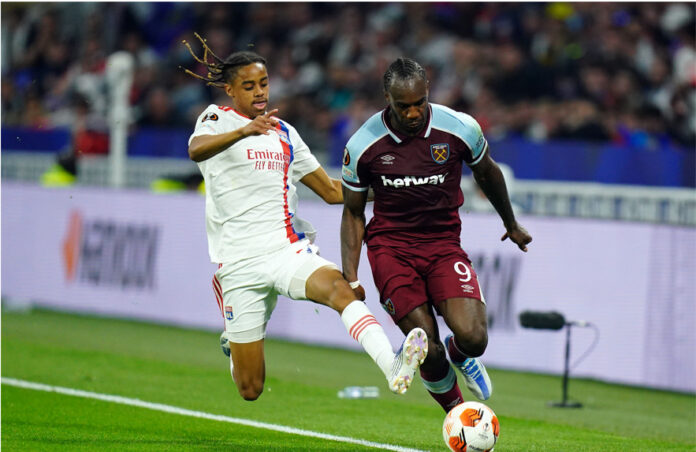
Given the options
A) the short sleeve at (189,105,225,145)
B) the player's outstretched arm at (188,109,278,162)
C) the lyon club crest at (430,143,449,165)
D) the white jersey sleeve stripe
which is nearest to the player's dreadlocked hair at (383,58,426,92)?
the lyon club crest at (430,143,449,165)

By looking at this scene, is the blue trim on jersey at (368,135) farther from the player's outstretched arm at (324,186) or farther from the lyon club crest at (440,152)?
the player's outstretched arm at (324,186)

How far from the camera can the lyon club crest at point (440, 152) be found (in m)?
7.55

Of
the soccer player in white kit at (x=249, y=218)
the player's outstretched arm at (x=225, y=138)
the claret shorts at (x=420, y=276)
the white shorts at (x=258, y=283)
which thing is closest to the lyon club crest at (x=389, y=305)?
the claret shorts at (x=420, y=276)

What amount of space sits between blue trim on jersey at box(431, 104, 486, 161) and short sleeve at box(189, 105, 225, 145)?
139cm

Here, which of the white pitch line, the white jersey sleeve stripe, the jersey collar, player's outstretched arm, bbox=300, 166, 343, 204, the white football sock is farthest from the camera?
the white pitch line

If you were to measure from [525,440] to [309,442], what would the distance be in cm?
152

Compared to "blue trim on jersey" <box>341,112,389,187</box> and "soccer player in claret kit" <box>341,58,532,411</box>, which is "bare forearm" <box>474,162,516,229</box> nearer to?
"soccer player in claret kit" <box>341,58,532,411</box>

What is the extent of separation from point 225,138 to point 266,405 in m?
3.42

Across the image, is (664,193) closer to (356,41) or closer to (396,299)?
(396,299)

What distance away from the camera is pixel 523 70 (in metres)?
16.9

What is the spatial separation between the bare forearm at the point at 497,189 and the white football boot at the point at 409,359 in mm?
1316

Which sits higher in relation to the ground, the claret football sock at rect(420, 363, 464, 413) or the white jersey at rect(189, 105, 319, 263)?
the white jersey at rect(189, 105, 319, 263)

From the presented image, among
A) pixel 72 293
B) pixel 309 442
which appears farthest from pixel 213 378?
pixel 72 293

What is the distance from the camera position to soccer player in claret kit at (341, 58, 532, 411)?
7.55 m
